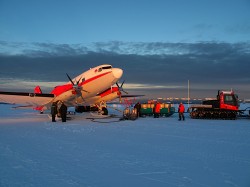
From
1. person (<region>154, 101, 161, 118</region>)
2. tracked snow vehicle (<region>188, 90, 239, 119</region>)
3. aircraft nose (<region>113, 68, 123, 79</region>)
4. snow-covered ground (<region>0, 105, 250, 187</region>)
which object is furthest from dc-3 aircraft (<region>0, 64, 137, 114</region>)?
snow-covered ground (<region>0, 105, 250, 187</region>)

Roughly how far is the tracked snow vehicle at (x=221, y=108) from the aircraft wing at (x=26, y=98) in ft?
49.2

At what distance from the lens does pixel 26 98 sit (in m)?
24.5

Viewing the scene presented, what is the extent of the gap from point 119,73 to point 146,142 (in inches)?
456

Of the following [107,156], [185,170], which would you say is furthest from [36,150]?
[185,170]

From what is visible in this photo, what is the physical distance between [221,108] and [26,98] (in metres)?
19.3

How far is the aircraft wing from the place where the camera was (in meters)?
23.7

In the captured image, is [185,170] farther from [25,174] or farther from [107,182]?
[25,174]

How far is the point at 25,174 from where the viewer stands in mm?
6066

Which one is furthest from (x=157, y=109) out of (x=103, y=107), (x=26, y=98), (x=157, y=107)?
(x=26, y=98)

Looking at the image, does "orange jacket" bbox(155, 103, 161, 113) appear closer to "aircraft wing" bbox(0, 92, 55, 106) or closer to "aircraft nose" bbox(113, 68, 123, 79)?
"aircraft nose" bbox(113, 68, 123, 79)

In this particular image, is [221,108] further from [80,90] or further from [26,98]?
[26,98]

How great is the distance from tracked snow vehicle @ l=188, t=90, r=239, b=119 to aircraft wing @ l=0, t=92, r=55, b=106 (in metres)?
15.0

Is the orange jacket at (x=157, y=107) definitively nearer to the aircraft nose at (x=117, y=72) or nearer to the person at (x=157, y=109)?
the person at (x=157, y=109)

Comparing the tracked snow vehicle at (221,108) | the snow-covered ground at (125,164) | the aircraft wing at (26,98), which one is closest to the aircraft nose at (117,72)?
the aircraft wing at (26,98)
